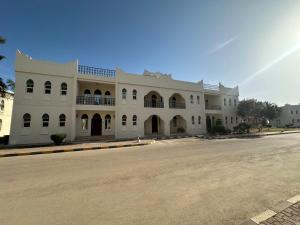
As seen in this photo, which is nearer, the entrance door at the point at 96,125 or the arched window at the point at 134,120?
the entrance door at the point at 96,125

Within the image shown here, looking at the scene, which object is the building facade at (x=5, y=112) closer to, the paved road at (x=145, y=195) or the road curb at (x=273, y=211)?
the paved road at (x=145, y=195)

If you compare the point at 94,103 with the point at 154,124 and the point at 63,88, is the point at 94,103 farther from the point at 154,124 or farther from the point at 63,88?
the point at 154,124

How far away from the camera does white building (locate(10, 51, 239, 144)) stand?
59.0 ft

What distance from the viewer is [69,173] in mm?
6617

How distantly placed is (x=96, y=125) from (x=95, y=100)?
12.1ft

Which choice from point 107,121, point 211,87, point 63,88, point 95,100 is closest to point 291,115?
point 211,87

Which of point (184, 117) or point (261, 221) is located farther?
point (184, 117)

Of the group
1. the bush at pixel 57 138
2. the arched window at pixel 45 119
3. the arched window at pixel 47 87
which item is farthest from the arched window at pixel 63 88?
the bush at pixel 57 138

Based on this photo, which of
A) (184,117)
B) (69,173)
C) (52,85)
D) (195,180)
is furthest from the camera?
(184,117)

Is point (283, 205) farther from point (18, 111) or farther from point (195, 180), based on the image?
point (18, 111)

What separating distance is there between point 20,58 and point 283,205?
77.8 ft

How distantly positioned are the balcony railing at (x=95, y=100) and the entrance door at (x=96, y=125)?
215 centimetres

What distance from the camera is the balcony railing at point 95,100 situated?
20.5 meters

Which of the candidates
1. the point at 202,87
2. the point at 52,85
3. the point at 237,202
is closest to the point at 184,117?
the point at 202,87
